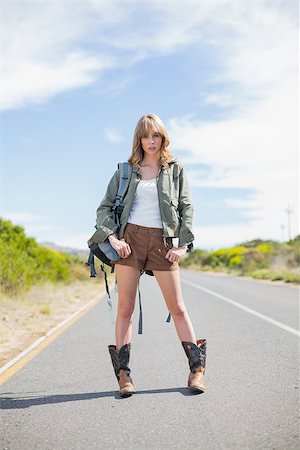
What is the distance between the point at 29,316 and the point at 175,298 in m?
8.28

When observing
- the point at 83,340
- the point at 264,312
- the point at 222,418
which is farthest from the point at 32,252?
the point at 222,418

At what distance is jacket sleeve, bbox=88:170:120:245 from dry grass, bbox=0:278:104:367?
2888mm

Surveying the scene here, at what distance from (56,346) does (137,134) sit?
4.28m

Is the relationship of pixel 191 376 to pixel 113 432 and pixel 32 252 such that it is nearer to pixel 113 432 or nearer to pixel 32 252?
pixel 113 432

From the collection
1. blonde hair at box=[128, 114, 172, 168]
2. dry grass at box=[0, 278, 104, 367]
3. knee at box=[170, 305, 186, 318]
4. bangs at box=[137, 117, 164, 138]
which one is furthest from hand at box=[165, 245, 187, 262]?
dry grass at box=[0, 278, 104, 367]

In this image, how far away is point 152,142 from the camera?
568 centimetres

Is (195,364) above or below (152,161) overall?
below

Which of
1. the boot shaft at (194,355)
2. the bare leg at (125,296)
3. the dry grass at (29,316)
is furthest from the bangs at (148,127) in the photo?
the dry grass at (29,316)

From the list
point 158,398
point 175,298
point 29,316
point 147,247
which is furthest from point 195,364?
point 29,316

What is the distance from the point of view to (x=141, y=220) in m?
5.63

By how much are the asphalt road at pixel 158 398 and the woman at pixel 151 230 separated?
410 millimetres

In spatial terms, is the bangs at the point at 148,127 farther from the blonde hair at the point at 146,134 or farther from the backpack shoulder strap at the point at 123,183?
the backpack shoulder strap at the point at 123,183

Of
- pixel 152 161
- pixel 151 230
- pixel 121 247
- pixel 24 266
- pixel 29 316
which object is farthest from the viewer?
pixel 24 266

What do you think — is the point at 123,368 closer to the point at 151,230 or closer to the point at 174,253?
the point at 174,253
